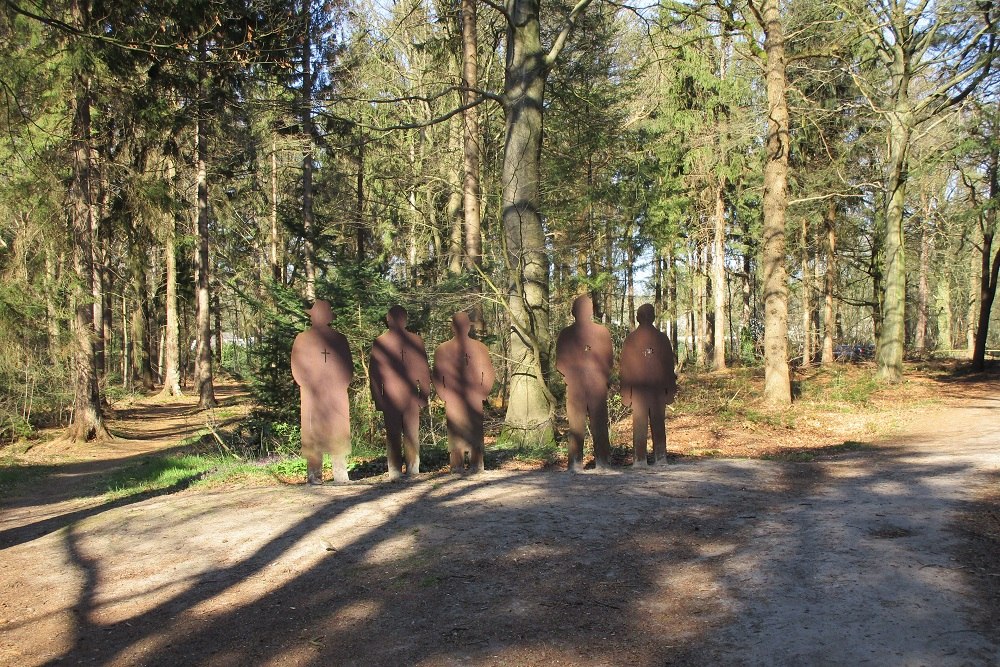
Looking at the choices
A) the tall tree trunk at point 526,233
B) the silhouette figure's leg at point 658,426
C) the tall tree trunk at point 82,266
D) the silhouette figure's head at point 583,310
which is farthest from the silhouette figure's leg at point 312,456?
the tall tree trunk at point 82,266

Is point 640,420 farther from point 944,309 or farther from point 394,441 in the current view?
point 944,309

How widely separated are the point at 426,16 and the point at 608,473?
1571cm

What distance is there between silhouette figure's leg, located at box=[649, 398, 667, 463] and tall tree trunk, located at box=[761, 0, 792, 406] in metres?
8.73

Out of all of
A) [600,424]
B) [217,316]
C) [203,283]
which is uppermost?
[203,283]

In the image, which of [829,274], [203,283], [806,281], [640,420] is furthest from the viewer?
[829,274]

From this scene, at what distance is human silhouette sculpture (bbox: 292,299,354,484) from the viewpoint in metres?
8.39

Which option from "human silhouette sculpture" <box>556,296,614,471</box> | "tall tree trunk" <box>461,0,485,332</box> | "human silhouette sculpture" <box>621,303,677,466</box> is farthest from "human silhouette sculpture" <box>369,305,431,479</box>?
"tall tree trunk" <box>461,0,485,332</box>

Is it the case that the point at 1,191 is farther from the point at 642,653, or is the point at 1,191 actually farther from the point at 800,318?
the point at 800,318

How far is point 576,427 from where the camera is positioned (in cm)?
872

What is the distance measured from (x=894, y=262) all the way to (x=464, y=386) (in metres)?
17.1

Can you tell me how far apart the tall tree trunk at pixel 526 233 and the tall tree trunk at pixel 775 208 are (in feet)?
25.7

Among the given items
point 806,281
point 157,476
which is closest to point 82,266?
point 157,476

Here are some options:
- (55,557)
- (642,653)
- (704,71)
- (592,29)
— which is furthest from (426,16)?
(642,653)

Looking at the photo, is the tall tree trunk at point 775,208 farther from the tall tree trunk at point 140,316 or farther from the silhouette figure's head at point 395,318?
the tall tree trunk at point 140,316
